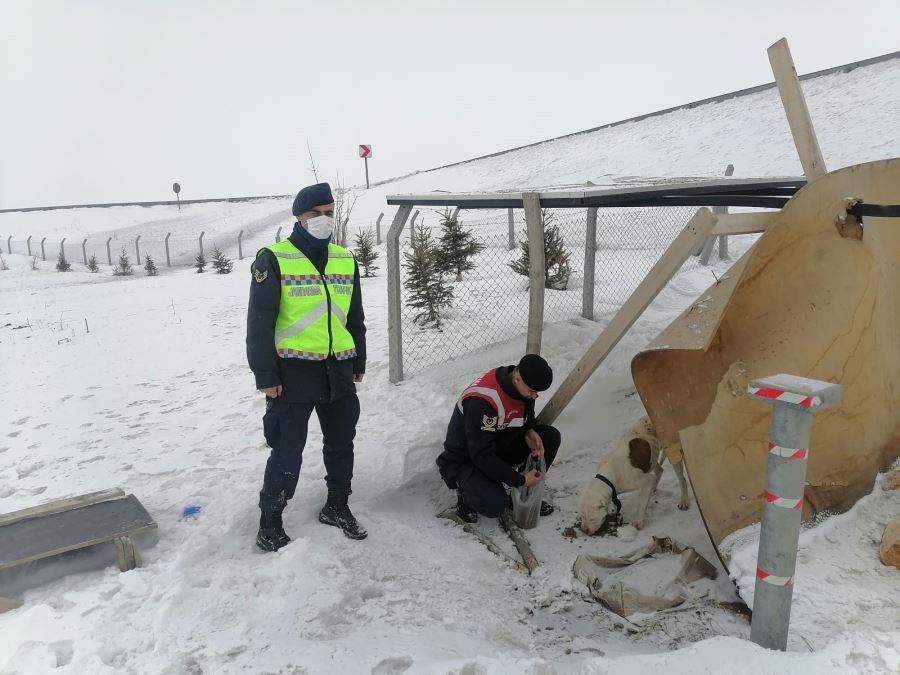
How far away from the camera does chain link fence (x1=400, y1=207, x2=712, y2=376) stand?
7.14 meters

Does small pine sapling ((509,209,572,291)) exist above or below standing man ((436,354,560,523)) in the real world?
above

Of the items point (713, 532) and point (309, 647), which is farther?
point (713, 532)

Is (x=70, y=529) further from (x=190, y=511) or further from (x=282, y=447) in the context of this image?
(x=282, y=447)

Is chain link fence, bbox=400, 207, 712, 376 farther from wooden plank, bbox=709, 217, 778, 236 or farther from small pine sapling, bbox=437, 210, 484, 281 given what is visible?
wooden plank, bbox=709, 217, 778, 236

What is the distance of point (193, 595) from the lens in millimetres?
2908

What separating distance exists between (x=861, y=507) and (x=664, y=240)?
1168 centimetres

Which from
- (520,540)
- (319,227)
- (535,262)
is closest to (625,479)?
(520,540)

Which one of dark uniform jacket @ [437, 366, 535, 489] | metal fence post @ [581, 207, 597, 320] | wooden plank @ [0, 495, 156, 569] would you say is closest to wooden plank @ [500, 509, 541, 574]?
dark uniform jacket @ [437, 366, 535, 489]

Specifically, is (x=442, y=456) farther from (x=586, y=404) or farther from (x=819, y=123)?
(x=819, y=123)

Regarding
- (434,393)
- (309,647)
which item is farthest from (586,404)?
(309,647)

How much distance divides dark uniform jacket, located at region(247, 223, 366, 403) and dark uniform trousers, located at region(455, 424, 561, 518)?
1.06 metres

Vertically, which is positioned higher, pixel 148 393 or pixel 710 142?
pixel 710 142

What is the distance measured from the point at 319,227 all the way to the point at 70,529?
6.89ft

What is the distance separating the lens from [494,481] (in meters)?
4.07
